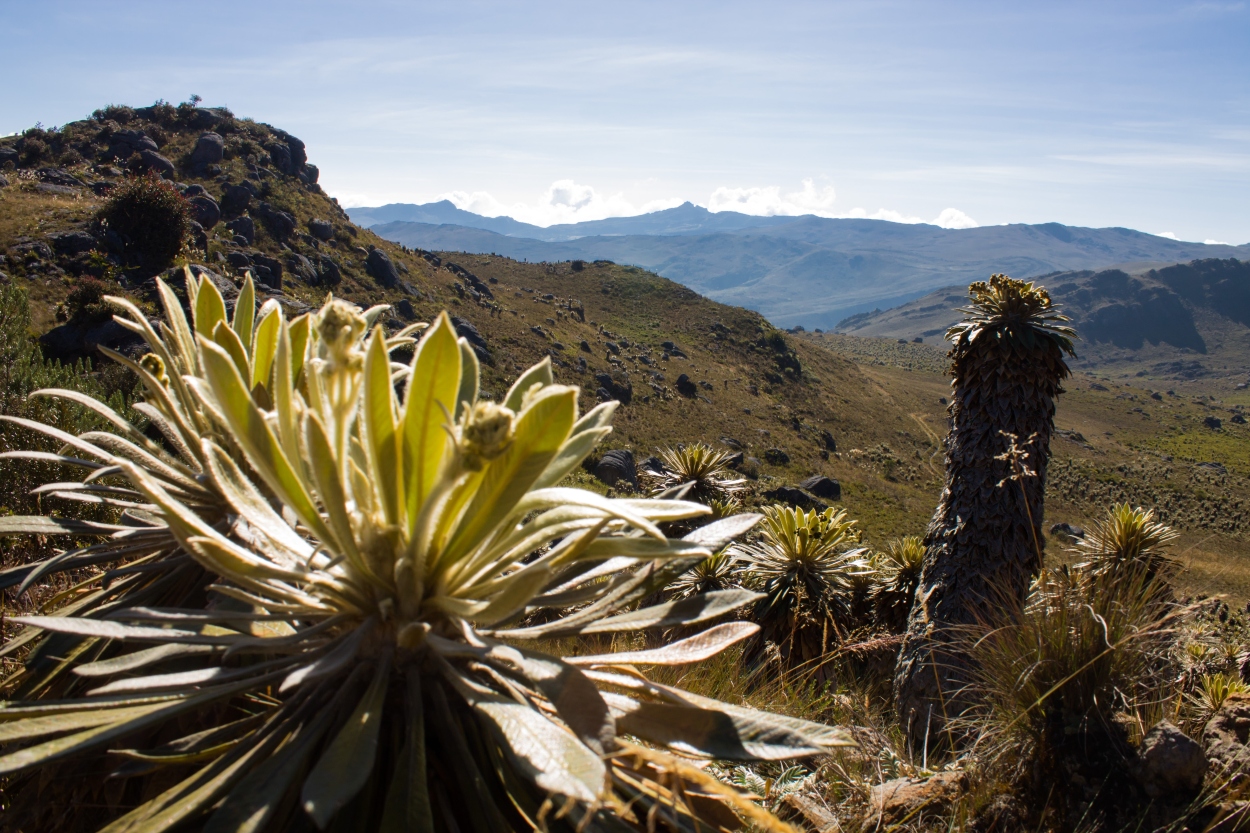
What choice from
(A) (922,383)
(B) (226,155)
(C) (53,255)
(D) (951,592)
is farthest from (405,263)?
(A) (922,383)

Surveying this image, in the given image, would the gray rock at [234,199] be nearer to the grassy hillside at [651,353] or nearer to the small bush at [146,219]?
the grassy hillside at [651,353]

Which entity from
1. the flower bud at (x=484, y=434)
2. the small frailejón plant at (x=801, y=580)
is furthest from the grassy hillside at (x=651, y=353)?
the flower bud at (x=484, y=434)

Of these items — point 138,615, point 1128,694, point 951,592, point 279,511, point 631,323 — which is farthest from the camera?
point 631,323

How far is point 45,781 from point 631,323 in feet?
244

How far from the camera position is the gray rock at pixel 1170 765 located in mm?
1925

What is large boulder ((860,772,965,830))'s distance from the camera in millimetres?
2039

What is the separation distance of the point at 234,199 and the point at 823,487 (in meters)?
41.2

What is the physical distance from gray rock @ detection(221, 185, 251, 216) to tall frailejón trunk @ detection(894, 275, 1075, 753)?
47587 mm

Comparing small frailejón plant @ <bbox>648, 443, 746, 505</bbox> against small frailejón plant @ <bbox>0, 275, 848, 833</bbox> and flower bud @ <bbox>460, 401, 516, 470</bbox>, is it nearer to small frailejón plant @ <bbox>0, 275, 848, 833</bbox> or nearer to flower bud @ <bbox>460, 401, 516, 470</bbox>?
small frailejón plant @ <bbox>0, 275, 848, 833</bbox>

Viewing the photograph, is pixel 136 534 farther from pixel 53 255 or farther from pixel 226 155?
pixel 226 155

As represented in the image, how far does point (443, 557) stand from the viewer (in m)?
1.39

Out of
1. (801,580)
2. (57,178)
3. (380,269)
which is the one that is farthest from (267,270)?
(801,580)

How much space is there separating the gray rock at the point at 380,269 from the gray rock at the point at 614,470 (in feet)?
73.8

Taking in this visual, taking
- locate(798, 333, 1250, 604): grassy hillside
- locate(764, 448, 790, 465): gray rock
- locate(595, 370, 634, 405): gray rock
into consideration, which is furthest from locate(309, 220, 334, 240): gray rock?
locate(798, 333, 1250, 604): grassy hillside
